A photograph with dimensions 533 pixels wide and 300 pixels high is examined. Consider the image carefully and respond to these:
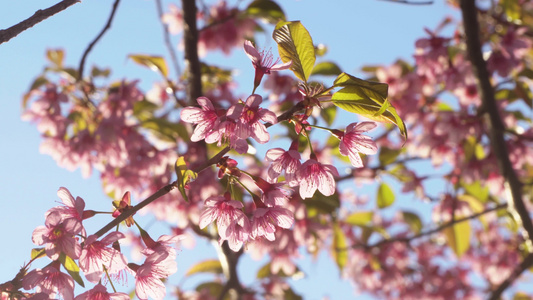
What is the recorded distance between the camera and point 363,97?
1021 millimetres

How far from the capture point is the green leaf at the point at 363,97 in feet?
3.30

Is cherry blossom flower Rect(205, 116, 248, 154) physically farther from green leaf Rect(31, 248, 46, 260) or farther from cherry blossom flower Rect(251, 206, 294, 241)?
green leaf Rect(31, 248, 46, 260)

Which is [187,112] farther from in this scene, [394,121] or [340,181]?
[340,181]

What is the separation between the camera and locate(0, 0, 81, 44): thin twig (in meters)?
0.90

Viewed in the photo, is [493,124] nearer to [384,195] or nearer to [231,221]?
[384,195]

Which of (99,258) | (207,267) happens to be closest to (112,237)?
(99,258)

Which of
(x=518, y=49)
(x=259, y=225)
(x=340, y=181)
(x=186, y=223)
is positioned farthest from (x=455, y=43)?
(x=259, y=225)

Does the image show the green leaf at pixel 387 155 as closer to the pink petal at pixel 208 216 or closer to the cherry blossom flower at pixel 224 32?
the cherry blossom flower at pixel 224 32

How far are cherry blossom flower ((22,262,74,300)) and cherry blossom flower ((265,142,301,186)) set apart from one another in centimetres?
48

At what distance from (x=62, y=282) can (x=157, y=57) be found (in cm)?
168

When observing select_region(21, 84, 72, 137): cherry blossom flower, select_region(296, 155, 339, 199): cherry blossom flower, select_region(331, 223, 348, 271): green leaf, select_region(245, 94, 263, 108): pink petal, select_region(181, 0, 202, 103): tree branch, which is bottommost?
select_region(331, 223, 348, 271): green leaf

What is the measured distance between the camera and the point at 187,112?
1.07 meters

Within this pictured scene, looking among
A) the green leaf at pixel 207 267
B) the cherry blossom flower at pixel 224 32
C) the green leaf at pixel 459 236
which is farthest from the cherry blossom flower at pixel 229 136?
the green leaf at pixel 459 236

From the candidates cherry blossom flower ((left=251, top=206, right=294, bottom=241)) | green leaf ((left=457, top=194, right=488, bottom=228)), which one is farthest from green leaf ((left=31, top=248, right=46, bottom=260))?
green leaf ((left=457, top=194, right=488, bottom=228))
